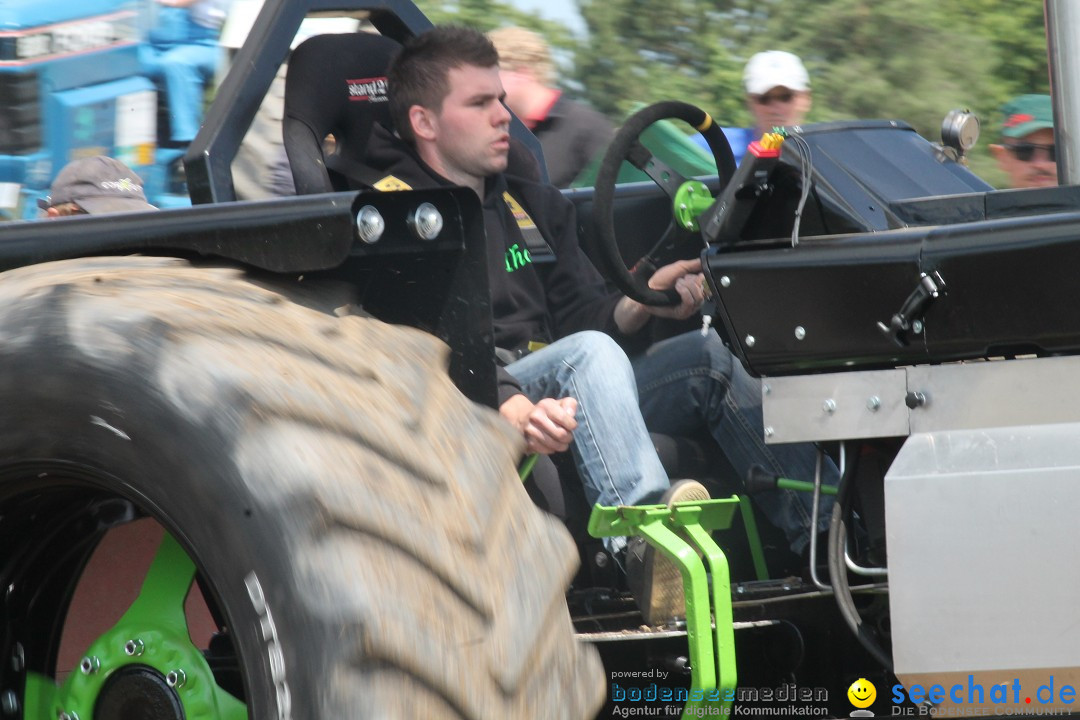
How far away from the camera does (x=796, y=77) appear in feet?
14.2

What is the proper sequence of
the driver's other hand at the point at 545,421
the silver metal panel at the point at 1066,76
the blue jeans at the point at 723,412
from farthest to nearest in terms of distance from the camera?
the blue jeans at the point at 723,412, the driver's other hand at the point at 545,421, the silver metal panel at the point at 1066,76

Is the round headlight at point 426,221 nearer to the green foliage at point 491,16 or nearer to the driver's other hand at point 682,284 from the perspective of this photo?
the driver's other hand at point 682,284

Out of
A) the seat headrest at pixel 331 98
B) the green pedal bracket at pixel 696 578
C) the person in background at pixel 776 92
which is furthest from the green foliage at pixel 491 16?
the green pedal bracket at pixel 696 578

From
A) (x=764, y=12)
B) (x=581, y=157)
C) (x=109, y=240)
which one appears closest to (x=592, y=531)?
(x=109, y=240)

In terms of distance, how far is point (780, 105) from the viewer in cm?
430

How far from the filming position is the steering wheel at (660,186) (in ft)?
8.77

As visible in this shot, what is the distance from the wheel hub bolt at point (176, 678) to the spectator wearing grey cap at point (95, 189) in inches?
91.9

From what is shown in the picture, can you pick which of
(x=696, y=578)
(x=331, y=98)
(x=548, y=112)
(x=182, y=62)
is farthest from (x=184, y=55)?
(x=696, y=578)

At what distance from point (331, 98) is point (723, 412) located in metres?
0.94

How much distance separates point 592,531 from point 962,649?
76 centimetres

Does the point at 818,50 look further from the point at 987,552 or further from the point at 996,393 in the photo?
the point at 987,552

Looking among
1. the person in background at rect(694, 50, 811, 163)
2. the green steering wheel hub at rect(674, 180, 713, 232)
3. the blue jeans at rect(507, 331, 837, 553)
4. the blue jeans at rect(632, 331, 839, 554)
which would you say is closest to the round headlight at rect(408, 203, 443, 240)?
the blue jeans at rect(507, 331, 837, 553)

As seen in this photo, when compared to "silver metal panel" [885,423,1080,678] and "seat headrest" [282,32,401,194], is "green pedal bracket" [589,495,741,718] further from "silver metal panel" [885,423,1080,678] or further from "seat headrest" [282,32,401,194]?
"seat headrest" [282,32,401,194]

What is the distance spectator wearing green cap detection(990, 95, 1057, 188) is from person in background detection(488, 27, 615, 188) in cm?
198
